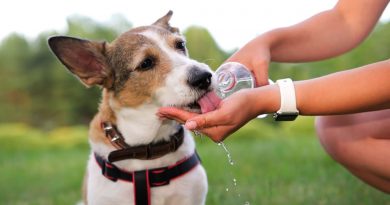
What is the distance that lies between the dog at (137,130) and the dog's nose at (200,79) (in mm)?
181

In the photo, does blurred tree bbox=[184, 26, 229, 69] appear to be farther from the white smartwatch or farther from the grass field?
the white smartwatch

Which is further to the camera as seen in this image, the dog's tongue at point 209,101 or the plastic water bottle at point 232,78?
the plastic water bottle at point 232,78

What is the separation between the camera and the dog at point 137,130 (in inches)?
130

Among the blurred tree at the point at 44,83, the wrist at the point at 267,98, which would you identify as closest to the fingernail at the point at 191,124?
Answer: the wrist at the point at 267,98

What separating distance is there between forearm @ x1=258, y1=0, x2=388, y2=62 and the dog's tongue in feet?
1.80

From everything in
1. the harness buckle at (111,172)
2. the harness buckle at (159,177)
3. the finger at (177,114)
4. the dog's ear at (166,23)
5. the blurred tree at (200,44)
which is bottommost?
the blurred tree at (200,44)

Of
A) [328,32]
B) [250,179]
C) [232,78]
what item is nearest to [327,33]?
[328,32]

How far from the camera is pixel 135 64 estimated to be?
3504 mm

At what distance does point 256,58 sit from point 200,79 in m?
0.33

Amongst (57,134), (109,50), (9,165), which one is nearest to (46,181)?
(9,165)

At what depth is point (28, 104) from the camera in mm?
17500

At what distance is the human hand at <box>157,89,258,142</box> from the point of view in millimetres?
2451

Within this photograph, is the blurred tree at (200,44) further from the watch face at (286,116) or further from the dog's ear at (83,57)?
the watch face at (286,116)

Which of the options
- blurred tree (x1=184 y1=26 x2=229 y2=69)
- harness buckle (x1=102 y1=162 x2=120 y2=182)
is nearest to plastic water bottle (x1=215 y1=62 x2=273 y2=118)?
harness buckle (x1=102 y1=162 x2=120 y2=182)
